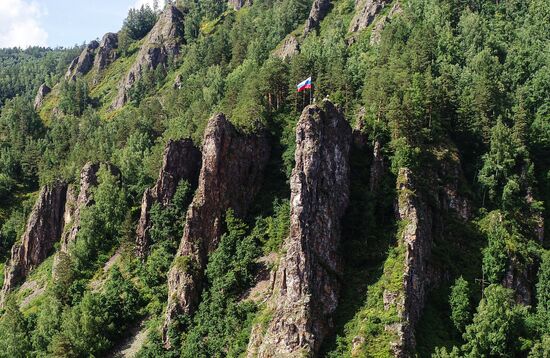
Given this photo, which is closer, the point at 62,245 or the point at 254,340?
the point at 254,340

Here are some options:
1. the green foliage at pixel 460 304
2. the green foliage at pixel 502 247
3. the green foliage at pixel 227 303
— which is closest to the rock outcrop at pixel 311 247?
the green foliage at pixel 227 303

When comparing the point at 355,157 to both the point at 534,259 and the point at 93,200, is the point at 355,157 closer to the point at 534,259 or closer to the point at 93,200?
the point at 534,259

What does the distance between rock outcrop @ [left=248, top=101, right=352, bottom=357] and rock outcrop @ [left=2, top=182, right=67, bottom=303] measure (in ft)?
258

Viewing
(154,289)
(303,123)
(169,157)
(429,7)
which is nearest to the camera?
(303,123)

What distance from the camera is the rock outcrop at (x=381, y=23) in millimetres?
170337

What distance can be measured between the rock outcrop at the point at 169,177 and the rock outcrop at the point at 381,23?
74.9 meters

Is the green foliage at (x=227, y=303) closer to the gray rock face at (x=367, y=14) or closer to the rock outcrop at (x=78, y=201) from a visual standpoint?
the rock outcrop at (x=78, y=201)

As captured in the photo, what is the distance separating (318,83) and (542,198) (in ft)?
175

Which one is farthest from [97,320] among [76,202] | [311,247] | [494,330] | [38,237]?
[494,330]

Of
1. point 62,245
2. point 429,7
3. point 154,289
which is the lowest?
point 154,289

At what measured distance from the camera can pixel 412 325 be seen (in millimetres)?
82188

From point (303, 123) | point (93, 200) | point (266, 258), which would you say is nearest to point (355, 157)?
point (303, 123)

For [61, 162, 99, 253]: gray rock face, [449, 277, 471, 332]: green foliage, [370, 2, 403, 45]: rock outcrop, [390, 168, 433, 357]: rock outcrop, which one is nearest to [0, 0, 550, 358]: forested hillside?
[449, 277, 471, 332]: green foliage

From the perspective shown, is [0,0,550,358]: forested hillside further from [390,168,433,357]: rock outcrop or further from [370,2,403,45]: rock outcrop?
[370,2,403,45]: rock outcrop
